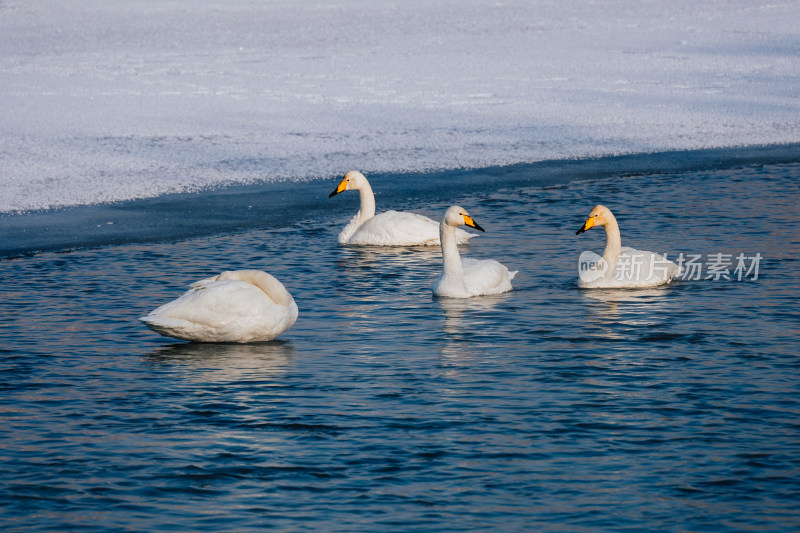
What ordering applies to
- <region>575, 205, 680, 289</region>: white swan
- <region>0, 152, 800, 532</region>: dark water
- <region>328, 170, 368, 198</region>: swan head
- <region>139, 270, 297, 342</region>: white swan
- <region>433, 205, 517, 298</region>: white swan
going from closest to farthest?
<region>0, 152, 800, 532</region>: dark water → <region>139, 270, 297, 342</region>: white swan → <region>433, 205, 517, 298</region>: white swan → <region>575, 205, 680, 289</region>: white swan → <region>328, 170, 368, 198</region>: swan head

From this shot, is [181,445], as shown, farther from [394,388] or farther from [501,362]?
[501,362]

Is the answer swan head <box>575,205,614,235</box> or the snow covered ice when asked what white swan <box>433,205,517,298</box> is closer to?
swan head <box>575,205,614,235</box>

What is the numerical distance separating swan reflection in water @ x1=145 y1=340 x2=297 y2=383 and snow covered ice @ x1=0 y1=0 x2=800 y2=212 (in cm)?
600

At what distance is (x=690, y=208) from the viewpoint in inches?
560

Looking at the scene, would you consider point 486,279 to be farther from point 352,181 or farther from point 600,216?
point 352,181

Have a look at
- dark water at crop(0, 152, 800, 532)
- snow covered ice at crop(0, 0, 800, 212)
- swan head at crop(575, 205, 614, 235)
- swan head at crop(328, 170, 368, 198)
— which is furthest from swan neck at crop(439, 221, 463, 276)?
snow covered ice at crop(0, 0, 800, 212)

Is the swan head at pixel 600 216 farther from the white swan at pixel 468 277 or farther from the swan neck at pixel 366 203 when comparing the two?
the swan neck at pixel 366 203

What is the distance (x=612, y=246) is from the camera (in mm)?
11125

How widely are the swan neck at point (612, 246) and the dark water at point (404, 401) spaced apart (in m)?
0.35

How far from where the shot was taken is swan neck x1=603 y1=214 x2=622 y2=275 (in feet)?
35.9

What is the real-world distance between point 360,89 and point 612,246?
12502 mm

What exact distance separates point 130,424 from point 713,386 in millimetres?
3611

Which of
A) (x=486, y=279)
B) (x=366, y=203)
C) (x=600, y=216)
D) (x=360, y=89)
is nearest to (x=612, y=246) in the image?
(x=600, y=216)

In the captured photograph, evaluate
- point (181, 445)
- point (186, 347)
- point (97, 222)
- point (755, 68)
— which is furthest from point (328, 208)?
point (755, 68)
